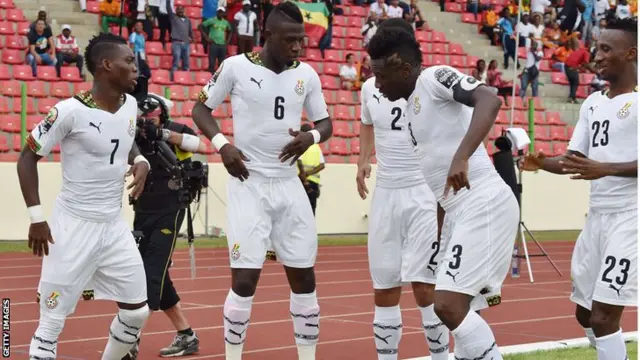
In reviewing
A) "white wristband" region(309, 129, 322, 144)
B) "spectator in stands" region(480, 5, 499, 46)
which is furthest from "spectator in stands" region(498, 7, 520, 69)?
"white wristband" region(309, 129, 322, 144)

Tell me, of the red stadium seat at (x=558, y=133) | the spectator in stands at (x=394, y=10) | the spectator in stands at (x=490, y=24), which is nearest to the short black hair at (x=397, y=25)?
the spectator in stands at (x=394, y=10)

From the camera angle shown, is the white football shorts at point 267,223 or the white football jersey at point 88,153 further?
the white football shorts at point 267,223

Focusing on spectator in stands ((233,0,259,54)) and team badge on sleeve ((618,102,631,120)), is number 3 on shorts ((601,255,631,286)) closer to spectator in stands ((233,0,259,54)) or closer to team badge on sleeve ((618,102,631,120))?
team badge on sleeve ((618,102,631,120))

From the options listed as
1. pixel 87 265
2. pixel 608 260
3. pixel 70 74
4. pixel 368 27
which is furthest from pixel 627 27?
pixel 368 27

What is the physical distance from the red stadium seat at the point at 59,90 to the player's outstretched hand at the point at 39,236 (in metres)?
15.6

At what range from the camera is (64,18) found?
25.5 m

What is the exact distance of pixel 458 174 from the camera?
6402 millimetres

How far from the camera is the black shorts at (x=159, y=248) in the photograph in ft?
30.0

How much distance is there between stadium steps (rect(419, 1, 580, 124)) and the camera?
31125 millimetres

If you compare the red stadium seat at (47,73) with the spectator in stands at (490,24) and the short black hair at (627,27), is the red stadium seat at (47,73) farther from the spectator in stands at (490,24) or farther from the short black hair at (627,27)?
the short black hair at (627,27)

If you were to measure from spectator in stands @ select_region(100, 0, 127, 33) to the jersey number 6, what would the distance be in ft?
56.7

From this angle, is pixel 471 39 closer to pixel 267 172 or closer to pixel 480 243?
Result: pixel 267 172

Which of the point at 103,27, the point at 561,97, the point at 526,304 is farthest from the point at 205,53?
the point at 526,304

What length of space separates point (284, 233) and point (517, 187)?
25.9ft
